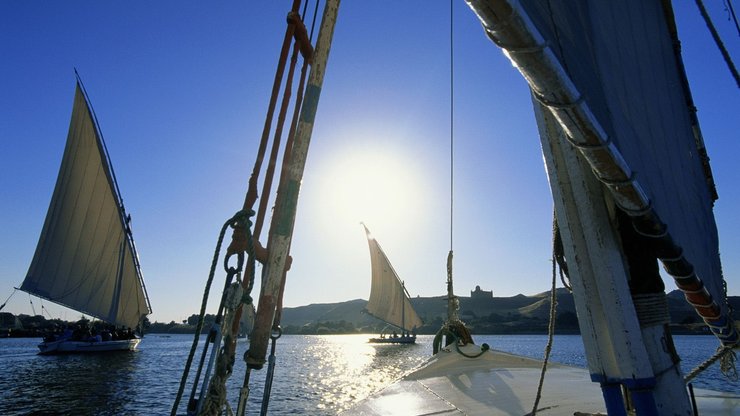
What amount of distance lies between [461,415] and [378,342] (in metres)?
101

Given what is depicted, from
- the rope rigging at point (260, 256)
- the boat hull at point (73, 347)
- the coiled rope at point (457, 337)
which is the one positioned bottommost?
the boat hull at point (73, 347)

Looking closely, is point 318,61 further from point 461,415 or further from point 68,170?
point 68,170

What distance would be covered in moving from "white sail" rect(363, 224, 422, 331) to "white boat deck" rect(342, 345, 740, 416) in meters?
54.8

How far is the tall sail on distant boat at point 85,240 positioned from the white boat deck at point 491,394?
38376mm

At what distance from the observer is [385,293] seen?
220 feet

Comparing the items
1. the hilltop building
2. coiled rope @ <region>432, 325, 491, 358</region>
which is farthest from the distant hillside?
coiled rope @ <region>432, 325, 491, 358</region>

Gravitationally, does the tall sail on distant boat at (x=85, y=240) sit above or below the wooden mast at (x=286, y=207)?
above

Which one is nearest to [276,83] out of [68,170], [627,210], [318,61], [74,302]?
[318,61]

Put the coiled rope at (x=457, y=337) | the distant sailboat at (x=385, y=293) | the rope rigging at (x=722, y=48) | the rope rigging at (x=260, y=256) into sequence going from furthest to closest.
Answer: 1. the distant sailboat at (x=385, y=293)
2. the coiled rope at (x=457, y=337)
3. the rope rigging at (x=722, y=48)
4. the rope rigging at (x=260, y=256)

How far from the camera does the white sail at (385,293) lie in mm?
64812

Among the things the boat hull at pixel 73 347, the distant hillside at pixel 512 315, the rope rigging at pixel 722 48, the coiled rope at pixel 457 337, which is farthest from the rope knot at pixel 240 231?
the distant hillside at pixel 512 315

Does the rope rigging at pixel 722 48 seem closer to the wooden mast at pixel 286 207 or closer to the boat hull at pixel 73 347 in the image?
the wooden mast at pixel 286 207

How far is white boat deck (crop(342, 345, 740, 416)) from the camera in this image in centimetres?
514

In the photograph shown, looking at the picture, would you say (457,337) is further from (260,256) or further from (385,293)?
(385,293)
